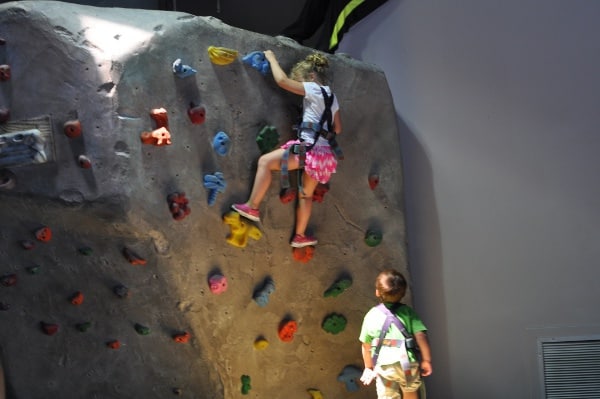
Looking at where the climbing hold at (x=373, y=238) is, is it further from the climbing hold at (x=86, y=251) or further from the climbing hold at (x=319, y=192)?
the climbing hold at (x=86, y=251)

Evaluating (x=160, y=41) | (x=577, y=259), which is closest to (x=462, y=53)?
(x=577, y=259)

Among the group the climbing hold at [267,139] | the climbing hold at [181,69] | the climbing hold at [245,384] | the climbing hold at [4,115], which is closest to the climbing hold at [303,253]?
the climbing hold at [267,139]

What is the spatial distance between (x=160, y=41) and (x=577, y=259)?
239cm

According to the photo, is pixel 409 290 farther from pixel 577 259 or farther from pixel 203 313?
pixel 203 313

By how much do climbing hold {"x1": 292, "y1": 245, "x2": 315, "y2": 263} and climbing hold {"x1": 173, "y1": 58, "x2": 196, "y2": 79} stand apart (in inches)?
38.9

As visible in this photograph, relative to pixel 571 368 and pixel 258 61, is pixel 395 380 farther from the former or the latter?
pixel 258 61

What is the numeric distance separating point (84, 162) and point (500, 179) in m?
2.16

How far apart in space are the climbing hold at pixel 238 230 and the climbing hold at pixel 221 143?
28 centimetres

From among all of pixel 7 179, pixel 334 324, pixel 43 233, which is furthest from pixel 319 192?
pixel 7 179

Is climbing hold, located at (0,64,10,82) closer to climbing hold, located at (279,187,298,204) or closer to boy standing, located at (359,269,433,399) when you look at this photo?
climbing hold, located at (279,187,298,204)

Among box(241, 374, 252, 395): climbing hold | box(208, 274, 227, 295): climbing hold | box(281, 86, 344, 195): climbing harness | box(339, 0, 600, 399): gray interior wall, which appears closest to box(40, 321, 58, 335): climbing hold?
box(208, 274, 227, 295): climbing hold

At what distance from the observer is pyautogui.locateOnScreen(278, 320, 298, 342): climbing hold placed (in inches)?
131

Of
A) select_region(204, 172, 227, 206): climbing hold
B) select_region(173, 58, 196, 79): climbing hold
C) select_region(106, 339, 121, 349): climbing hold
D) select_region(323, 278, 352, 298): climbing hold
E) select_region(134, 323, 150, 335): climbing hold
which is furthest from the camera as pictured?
select_region(323, 278, 352, 298): climbing hold

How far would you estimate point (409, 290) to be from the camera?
144 inches
